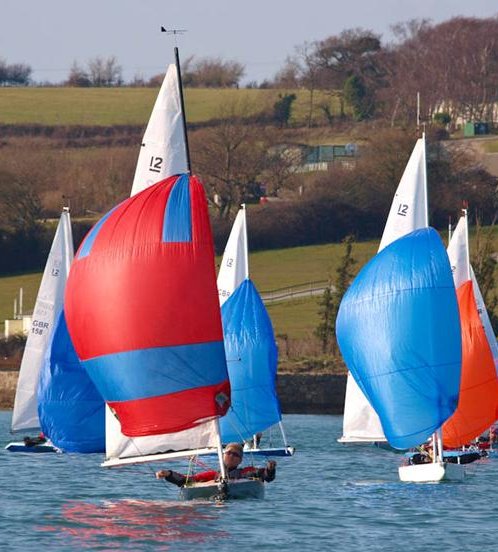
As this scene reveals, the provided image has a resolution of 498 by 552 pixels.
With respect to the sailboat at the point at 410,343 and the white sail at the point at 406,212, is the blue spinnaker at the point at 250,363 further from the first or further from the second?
the sailboat at the point at 410,343

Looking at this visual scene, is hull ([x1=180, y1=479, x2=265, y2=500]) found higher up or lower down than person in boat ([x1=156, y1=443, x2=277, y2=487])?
lower down

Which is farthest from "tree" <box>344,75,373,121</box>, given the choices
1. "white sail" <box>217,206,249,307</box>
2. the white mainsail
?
the white mainsail

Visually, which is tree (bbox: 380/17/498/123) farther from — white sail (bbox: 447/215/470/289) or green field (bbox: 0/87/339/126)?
white sail (bbox: 447/215/470/289)

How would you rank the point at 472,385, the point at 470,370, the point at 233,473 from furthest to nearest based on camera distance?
the point at 470,370 → the point at 472,385 → the point at 233,473

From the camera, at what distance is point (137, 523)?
2381cm

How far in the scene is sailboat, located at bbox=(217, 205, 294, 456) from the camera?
34.3 m

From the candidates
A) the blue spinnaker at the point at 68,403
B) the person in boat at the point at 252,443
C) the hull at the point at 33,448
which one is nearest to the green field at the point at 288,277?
the person in boat at the point at 252,443

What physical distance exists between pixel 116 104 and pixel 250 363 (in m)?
79.4

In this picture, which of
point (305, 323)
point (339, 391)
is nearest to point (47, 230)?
point (305, 323)

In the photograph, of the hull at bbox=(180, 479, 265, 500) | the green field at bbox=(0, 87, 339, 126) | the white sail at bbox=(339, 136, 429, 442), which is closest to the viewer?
the hull at bbox=(180, 479, 265, 500)

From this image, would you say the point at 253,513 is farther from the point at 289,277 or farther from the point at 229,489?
the point at 289,277

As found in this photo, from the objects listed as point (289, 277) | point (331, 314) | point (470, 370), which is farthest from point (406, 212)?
point (289, 277)

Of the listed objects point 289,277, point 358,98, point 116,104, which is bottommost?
point 289,277

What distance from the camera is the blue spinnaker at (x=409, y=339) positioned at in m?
28.3
